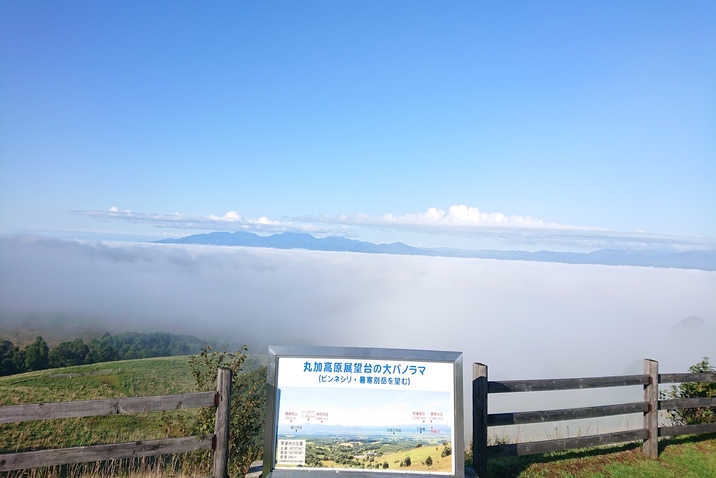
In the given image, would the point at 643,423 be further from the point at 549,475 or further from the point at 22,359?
the point at 22,359

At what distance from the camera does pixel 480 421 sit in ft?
20.6

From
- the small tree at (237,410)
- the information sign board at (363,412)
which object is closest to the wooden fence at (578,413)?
the information sign board at (363,412)

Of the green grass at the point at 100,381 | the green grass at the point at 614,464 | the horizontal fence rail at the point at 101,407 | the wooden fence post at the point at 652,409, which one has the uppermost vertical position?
the horizontal fence rail at the point at 101,407

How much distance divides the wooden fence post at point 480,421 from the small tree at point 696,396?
510 cm

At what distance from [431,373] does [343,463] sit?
133cm

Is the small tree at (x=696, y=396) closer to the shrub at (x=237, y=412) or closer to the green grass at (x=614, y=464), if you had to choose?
the green grass at (x=614, y=464)

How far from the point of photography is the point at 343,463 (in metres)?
5.00

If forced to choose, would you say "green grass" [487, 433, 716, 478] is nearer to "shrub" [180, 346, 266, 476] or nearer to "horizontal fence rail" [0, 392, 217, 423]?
"shrub" [180, 346, 266, 476]

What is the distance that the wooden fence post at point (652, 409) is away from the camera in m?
7.70

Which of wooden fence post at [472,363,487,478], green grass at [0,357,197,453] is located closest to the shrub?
wooden fence post at [472,363,487,478]

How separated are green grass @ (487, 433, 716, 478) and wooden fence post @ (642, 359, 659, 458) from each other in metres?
0.17

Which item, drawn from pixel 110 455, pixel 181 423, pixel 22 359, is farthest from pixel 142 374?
pixel 110 455

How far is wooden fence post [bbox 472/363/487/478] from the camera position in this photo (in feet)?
20.5

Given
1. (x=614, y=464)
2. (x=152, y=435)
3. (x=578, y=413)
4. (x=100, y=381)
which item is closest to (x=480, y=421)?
(x=578, y=413)
